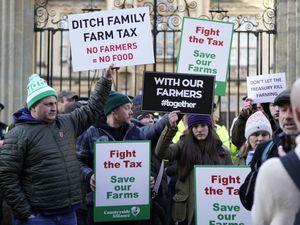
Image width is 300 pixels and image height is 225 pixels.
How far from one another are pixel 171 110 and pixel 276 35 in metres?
5.60

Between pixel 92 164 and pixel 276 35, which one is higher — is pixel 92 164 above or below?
below

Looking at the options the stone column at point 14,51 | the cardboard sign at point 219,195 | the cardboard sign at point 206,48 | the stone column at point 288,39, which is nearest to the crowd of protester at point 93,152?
the cardboard sign at point 219,195

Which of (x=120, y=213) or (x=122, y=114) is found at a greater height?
(x=122, y=114)

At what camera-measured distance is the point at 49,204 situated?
20.1 feet

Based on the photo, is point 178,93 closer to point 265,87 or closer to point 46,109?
point 46,109

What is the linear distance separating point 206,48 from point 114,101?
5.92 feet

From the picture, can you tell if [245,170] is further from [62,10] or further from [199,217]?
[62,10]

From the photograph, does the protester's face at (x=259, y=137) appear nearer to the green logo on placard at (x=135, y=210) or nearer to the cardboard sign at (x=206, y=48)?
the green logo on placard at (x=135, y=210)

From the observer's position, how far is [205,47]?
28.3 feet

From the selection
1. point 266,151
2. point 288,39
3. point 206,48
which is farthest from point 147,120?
point 288,39

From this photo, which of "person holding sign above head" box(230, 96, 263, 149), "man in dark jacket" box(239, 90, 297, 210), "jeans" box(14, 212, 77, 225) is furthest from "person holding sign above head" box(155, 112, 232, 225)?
"man in dark jacket" box(239, 90, 297, 210)

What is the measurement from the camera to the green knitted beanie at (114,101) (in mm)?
7105

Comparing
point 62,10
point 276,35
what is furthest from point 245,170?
point 62,10

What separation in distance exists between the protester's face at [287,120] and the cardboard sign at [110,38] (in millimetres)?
2995
